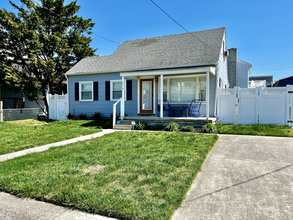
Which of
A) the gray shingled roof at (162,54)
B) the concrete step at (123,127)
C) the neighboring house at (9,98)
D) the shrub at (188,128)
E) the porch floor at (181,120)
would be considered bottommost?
the concrete step at (123,127)

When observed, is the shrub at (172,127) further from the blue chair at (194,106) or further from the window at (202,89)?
the window at (202,89)

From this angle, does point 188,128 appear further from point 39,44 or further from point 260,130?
point 39,44

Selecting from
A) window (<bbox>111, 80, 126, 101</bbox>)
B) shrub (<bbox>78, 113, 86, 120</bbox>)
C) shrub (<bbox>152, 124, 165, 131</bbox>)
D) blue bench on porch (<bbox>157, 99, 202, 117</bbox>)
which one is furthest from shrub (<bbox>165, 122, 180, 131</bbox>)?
shrub (<bbox>78, 113, 86, 120</bbox>)

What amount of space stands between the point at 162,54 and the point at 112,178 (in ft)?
33.5

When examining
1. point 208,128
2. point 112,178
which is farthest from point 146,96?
point 112,178

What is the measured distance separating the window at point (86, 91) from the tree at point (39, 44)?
12.8ft

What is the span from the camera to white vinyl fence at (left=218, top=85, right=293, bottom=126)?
887cm

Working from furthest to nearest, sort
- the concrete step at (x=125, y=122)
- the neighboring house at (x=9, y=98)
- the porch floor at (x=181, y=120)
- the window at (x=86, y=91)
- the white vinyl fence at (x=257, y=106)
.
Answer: the neighboring house at (x=9, y=98) → the window at (x=86, y=91) → the concrete step at (x=125, y=122) → the porch floor at (x=181, y=120) → the white vinyl fence at (x=257, y=106)

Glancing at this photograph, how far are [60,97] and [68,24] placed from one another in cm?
779

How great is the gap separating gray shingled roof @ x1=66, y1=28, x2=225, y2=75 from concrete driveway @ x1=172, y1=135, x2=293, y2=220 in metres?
6.21

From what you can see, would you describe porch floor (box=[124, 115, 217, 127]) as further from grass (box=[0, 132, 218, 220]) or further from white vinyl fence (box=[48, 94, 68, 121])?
white vinyl fence (box=[48, 94, 68, 121])

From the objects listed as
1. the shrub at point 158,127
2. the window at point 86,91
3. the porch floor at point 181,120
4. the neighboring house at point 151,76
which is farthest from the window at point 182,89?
the window at point 86,91

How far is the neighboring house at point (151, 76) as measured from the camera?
10664 millimetres

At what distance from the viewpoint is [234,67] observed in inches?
690
